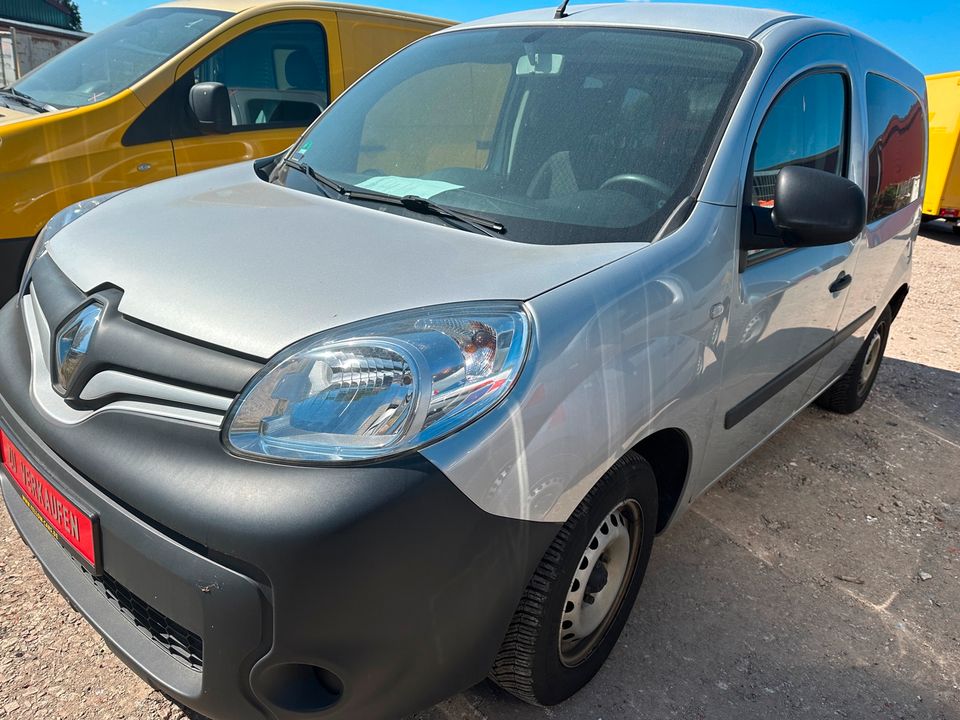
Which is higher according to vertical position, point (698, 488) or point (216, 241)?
point (216, 241)

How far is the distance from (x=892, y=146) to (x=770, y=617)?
205 centimetres

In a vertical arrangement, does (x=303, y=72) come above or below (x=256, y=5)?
below

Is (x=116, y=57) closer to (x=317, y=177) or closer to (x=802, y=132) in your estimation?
(x=317, y=177)

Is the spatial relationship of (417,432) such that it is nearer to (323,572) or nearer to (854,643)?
(323,572)

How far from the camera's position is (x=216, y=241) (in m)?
1.76

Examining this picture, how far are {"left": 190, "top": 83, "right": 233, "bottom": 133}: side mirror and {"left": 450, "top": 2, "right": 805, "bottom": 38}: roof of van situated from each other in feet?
5.21

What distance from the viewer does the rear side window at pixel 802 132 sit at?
2188mm

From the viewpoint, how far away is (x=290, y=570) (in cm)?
125

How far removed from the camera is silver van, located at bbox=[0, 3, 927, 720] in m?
1.32

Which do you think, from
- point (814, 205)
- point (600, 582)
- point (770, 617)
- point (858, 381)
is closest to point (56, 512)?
point (600, 582)

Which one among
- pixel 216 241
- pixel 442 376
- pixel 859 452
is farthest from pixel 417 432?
pixel 859 452

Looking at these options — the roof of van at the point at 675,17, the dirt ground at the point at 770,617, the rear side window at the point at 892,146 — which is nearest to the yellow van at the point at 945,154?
the rear side window at the point at 892,146

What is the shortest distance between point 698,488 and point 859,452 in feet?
6.04

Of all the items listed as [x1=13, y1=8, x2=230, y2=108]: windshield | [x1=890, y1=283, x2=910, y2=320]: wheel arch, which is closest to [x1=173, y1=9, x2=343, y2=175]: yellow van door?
[x1=13, y1=8, x2=230, y2=108]: windshield
